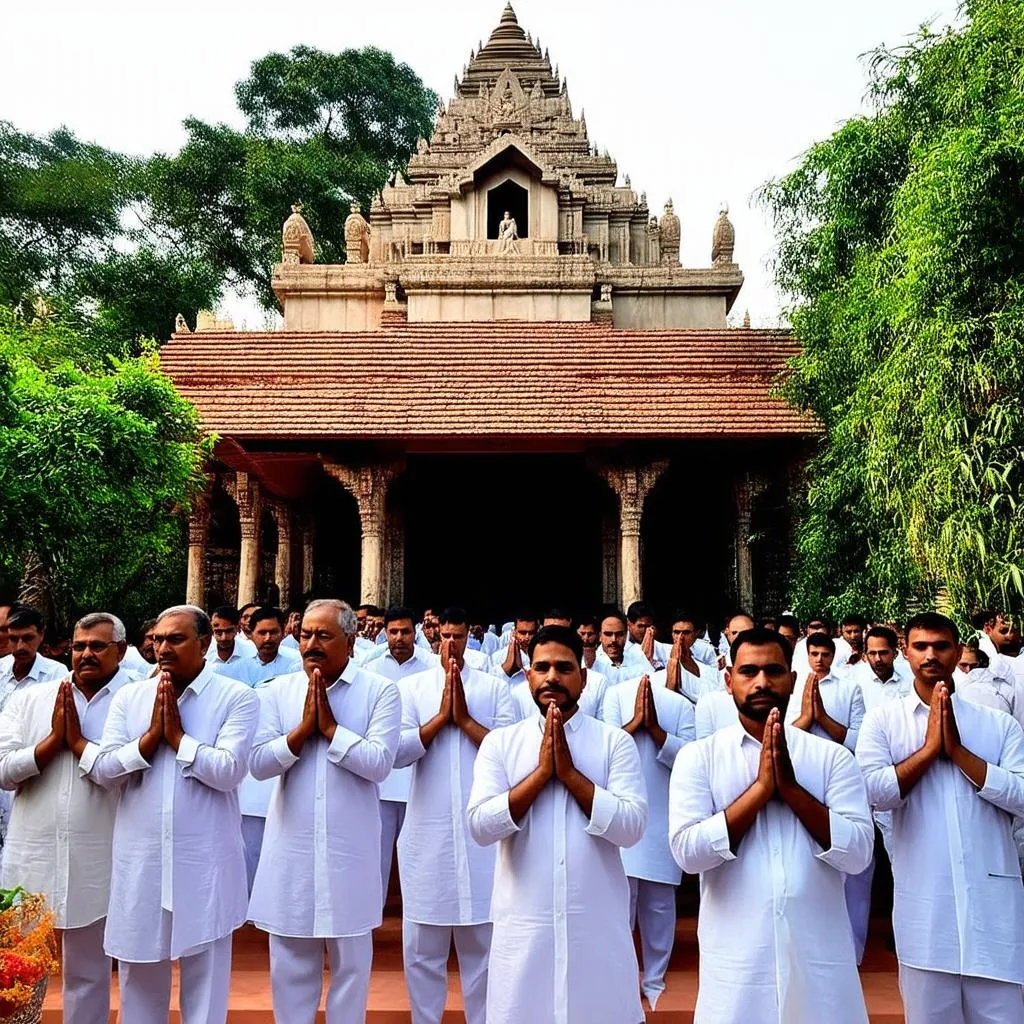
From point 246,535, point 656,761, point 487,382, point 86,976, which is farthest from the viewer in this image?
point 246,535

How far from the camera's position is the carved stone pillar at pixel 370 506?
41.5 ft

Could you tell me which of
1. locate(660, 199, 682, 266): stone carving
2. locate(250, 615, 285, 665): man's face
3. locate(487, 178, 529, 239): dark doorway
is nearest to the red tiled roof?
locate(487, 178, 529, 239): dark doorway

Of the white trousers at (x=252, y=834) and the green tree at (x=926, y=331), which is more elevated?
the green tree at (x=926, y=331)

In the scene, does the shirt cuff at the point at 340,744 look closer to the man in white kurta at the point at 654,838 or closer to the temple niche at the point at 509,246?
the man in white kurta at the point at 654,838

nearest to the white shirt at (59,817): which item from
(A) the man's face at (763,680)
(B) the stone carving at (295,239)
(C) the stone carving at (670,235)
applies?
(A) the man's face at (763,680)

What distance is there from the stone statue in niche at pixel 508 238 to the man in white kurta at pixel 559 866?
52.2ft

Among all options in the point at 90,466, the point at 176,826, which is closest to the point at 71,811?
the point at 176,826

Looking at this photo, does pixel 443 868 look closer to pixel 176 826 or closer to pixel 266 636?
pixel 176 826

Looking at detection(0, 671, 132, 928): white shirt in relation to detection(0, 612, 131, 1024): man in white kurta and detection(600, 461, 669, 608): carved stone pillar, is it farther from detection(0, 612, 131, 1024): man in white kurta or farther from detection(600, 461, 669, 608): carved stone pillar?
detection(600, 461, 669, 608): carved stone pillar

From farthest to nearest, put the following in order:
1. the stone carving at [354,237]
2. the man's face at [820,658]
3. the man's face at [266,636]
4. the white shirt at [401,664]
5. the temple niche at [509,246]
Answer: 1. the stone carving at [354,237]
2. the temple niche at [509,246]
3. the man's face at [266,636]
4. the white shirt at [401,664]
5. the man's face at [820,658]

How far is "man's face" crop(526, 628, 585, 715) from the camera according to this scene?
2.78m

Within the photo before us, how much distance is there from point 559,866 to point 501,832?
207mm

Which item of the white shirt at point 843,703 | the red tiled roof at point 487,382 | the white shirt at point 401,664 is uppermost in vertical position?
the red tiled roof at point 487,382

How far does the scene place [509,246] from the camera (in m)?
17.9
